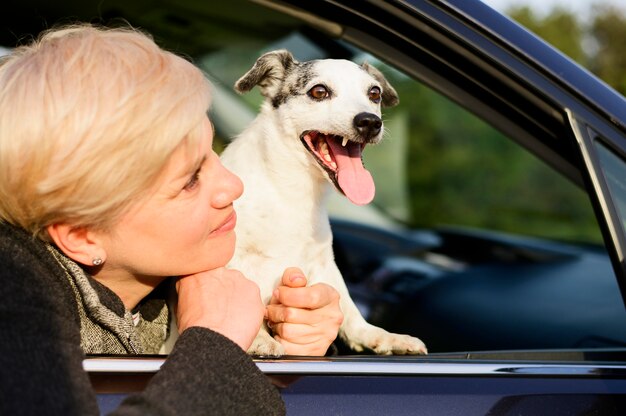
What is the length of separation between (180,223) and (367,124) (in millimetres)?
982

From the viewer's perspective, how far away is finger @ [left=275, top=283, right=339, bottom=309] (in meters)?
1.90

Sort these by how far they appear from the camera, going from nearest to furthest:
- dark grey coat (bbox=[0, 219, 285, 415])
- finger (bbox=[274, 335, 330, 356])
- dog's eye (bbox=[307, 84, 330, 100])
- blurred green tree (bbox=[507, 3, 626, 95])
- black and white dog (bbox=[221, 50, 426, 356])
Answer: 1. dark grey coat (bbox=[0, 219, 285, 415])
2. finger (bbox=[274, 335, 330, 356])
3. black and white dog (bbox=[221, 50, 426, 356])
4. dog's eye (bbox=[307, 84, 330, 100])
5. blurred green tree (bbox=[507, 3, 626, 95])

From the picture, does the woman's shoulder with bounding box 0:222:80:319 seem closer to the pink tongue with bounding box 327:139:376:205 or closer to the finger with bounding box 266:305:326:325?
the finger with bounding box 266:305:326:325

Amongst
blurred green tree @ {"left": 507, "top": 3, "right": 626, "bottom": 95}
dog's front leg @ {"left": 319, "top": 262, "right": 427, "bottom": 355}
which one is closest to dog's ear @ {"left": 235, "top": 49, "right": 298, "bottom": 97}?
dog's front leg @ {"left": 319, "top": 262, "right": 427, "bottom": 355}

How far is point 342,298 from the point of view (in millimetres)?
2258

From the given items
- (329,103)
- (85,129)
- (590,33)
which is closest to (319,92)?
(329,103)

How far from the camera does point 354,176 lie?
2271 mm

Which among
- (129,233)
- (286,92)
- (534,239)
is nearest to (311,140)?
(286,92)

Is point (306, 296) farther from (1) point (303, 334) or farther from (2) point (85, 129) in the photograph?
(2) point (85, 129)

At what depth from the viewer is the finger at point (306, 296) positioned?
74.8 inches

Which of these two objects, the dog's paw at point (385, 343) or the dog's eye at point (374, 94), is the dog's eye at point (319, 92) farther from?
the dog's paw at point (385, 343)

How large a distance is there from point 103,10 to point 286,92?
0.62 meters

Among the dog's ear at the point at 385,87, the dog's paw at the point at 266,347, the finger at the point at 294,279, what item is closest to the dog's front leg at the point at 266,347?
the dog's paw at the point at 266,347

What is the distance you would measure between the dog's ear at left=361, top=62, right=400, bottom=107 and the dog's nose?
0.98 ft
